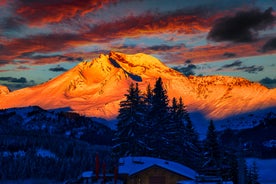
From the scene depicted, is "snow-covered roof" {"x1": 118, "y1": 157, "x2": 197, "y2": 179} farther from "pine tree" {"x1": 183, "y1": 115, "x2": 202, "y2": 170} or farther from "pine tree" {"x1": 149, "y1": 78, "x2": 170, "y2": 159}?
"pine tree" {"x1": 183, "y1": 115, "x2": 202, "y2": 170}

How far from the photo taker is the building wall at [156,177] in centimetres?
6397

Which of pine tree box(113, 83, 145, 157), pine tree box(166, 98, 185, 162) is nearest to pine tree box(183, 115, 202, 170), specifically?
pine tree box(166, 98, 185, 162)

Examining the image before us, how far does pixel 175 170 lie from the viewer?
64.1 m

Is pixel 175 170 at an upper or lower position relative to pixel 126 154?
lower

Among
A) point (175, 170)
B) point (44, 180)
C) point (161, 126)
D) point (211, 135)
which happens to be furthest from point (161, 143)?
point (44, 180)

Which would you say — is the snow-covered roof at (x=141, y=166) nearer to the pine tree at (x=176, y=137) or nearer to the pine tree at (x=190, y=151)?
the pine tree at (x=176, y=137)

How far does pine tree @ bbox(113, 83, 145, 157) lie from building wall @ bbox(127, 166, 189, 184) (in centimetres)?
1771

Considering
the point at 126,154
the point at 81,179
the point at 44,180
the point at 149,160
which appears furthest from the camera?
the point at 44,180

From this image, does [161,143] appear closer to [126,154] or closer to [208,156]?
[126,154]

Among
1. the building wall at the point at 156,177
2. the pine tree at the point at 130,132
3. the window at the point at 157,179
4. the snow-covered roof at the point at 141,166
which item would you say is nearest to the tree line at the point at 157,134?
the pine tree at the point at 130,132

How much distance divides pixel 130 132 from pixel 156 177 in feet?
64.2

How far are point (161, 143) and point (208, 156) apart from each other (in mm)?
17422

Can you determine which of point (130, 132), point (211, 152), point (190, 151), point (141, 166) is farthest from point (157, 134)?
point (141, 166)

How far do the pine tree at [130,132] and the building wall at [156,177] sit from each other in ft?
58.1
